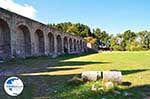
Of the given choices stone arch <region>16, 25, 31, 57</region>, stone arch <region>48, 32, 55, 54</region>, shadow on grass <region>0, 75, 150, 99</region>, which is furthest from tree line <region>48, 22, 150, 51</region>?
shadow on grass <region>0, 75, 150, 99</region>

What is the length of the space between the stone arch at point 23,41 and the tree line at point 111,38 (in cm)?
4582

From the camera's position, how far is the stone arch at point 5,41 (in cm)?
2095

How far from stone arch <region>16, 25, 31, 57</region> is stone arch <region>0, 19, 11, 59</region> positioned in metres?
1.93

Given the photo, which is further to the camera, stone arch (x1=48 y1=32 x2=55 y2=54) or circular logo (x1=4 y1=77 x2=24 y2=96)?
stone arch (x1=48 y1=32 x2=55 y2=54)

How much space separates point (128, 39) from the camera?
8431 cm

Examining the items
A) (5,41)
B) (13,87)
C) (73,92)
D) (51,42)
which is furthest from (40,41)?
(13,87)

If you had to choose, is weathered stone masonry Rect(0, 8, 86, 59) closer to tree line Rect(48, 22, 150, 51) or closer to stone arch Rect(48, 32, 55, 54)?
→ stone arch Rect(48, 32, 55, 54)

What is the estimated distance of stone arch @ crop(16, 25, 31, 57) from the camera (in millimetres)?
23895

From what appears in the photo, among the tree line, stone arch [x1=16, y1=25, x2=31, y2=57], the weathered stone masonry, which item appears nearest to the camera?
the weathered stone masonry

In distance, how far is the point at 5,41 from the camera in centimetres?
2125

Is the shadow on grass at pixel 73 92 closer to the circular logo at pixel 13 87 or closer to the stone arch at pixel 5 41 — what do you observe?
the circular logo at pixel 13 87

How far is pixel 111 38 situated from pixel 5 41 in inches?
2688

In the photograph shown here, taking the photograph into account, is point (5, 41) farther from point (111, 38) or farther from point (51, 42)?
point (111, 38)

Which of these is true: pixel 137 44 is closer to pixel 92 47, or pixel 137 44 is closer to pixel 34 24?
pixel 92 47
